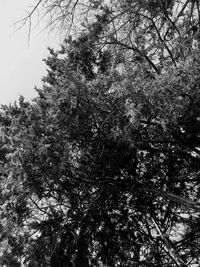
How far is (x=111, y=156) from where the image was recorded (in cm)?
778

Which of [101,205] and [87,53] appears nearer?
[101,205]

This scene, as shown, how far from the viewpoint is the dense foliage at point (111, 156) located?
6.41 metres

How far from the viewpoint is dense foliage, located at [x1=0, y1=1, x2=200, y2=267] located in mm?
6410

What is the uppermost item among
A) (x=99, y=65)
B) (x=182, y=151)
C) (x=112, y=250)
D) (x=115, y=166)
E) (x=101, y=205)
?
(x=99, y=65)

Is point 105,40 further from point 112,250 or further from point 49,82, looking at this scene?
Answer: point 112,250

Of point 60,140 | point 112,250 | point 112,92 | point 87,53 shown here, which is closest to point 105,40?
point 87,53

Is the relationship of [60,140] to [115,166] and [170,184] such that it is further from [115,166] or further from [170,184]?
[170,184]

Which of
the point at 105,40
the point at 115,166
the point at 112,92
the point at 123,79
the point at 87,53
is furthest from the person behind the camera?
the point at 87,53

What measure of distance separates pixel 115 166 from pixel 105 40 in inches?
152

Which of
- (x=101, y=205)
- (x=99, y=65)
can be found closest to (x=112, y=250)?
(x=101, y=205)

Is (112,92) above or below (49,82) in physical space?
below

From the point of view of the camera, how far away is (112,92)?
666 cm

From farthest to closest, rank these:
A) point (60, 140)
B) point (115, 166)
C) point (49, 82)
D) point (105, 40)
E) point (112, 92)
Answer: point (49, 82) → point (105, 40) → point (115, 166) → point (60, 140) → point (112, 92)

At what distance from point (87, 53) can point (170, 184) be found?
486 centimetres
